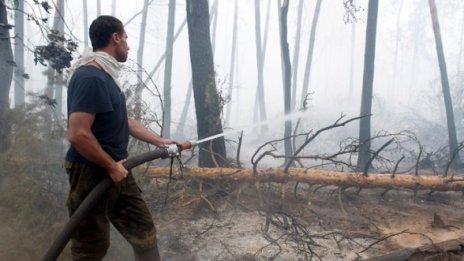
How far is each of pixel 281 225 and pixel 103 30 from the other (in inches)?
146

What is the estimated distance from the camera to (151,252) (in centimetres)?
285

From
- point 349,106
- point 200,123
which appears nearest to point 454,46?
point 349,106

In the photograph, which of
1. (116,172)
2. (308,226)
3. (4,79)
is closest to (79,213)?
(116,172)

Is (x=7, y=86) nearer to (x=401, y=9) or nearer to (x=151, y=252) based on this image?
(x=151, y=252)

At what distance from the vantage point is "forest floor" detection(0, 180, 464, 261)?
4.35 metres

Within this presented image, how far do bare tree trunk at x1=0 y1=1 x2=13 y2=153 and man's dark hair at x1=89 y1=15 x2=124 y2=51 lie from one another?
3358 mm

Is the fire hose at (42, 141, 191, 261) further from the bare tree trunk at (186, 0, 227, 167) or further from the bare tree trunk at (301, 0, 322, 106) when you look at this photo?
the bare tree trunk at (301, 0, 322, 106)

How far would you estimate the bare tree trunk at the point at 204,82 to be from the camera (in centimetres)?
680

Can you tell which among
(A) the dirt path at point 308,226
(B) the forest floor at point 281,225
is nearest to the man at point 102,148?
(B) the forest floor at point 281,225

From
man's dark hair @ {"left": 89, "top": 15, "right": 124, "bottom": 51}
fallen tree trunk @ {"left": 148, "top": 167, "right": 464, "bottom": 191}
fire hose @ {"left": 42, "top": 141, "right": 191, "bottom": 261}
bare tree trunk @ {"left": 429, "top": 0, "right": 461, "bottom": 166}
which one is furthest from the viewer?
bare tree trunk @ {"left": 429, "top": 0, "right": 461, "bottom": 166}

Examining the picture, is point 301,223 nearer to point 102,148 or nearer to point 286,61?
point 102,148

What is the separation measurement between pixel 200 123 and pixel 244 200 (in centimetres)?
169

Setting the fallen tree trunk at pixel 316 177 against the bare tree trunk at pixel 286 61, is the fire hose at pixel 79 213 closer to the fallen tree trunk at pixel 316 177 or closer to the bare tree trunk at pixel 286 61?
the fallen tree trunk at pixel 316 177

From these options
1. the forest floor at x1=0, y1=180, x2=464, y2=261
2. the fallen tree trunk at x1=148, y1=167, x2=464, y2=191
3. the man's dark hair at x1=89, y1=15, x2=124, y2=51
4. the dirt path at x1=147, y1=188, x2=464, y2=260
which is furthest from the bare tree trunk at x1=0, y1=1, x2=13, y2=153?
the man's dark hair at x1=89, y1=15, x2=124, y2=51
